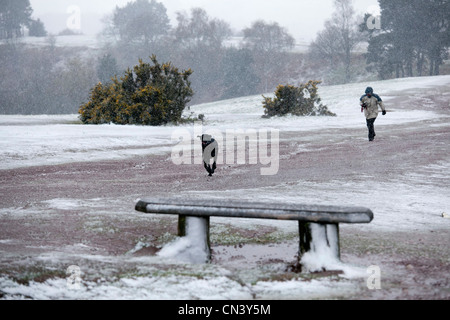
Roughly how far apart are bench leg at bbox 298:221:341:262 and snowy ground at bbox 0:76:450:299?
0.18 metres

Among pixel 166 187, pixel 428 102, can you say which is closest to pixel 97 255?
pixel 166 187

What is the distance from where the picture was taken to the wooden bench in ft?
14.1

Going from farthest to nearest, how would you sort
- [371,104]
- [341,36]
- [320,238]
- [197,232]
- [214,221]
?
[341,36] → [371,104] → [214,221] → [197,232] → [320,238]

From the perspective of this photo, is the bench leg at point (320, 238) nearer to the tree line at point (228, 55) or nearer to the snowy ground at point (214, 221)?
the snowy ground at point (214, 221)

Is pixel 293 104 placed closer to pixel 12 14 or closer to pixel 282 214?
pixel 282 214

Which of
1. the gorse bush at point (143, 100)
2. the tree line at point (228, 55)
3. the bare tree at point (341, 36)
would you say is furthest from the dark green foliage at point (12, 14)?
the gorse bush at point (143, 100)

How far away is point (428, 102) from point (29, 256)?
3083cm

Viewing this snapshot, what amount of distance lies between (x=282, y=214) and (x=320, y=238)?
421mm

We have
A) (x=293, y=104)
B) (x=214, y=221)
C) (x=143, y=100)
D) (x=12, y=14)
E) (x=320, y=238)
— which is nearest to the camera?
(x=320, y=238)

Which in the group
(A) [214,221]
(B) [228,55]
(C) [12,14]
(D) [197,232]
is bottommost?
(A) [214,221]

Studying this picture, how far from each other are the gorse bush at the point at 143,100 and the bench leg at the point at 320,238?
1774cm

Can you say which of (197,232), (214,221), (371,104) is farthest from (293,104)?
(197,232)

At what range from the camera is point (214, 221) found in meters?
6.40

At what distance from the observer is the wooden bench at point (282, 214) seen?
429 cm
